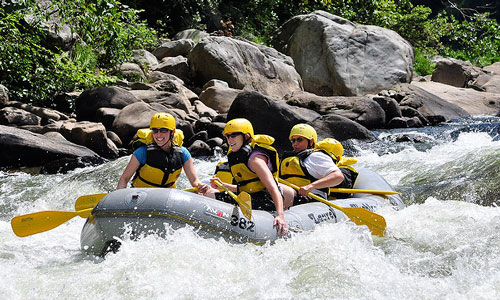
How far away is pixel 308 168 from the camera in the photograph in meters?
4.88

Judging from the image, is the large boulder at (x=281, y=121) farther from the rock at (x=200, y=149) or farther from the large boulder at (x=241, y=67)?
the large boulder at (x=241, y=67)

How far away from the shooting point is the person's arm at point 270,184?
4012 mm

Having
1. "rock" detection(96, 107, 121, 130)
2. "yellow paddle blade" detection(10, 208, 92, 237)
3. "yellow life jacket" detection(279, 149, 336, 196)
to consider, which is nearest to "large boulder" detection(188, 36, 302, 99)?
"rock" detection(96, 107, 121, 130)

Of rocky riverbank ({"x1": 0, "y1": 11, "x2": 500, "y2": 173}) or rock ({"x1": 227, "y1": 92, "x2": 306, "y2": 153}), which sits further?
rock ({"x1": 227, "y1": 92, "x2": 306, "y2": 153})

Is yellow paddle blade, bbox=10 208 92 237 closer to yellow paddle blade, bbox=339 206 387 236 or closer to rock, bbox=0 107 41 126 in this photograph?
yellow paddle blade, bbox=339 206 387 236

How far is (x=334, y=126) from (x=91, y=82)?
191 inches

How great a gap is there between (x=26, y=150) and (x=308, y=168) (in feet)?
15.8

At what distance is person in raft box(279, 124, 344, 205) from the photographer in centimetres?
477

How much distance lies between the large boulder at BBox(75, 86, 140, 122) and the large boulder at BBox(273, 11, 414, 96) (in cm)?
662

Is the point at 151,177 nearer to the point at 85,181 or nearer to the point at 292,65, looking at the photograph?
the point at 85,181

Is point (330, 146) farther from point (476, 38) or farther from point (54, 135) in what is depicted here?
point (476, 38)

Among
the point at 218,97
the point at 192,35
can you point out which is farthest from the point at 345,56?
the point at 218,97

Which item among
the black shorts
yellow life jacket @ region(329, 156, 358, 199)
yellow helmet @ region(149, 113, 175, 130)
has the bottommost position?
yellow life jacket @ region(329, 156, 358, 199)

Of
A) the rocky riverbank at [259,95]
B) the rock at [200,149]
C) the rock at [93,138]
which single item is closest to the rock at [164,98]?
the rocky riverbank at [259,95]
